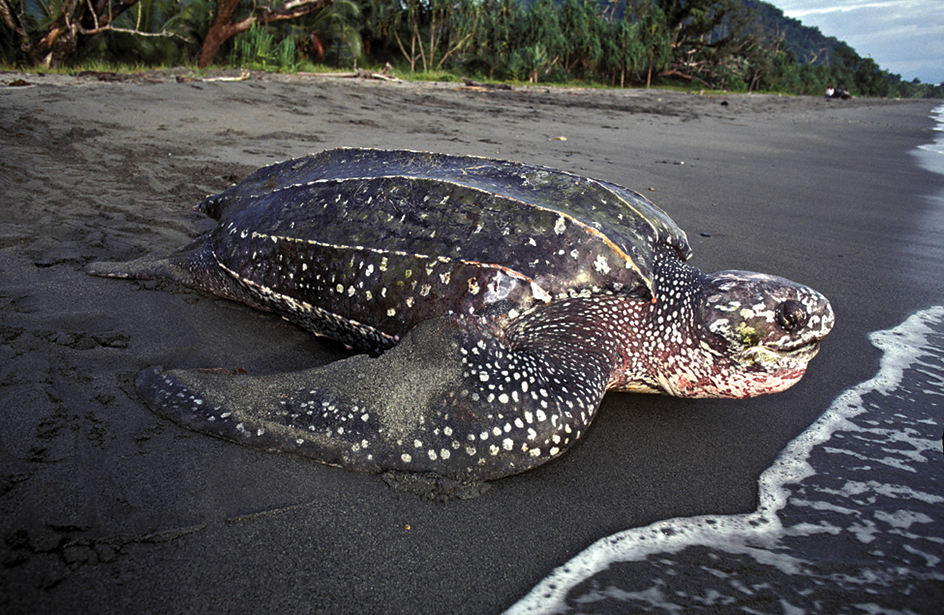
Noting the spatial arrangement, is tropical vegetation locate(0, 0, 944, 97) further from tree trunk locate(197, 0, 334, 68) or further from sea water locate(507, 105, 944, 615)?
sea water locate(507, 105, 944, 615)

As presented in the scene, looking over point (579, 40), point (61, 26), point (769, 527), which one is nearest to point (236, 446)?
point (769, 527)

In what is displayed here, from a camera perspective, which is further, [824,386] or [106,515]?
[824,386]

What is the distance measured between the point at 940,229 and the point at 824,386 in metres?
2.91

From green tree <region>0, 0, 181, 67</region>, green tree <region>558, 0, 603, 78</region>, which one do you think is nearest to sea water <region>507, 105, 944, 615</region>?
green tree <region>0, 0, 181, 67</region>

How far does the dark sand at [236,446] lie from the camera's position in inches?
44.5

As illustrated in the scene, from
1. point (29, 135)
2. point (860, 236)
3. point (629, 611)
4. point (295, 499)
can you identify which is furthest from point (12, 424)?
point (860, 236)

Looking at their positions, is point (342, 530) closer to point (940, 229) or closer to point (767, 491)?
point (767, 491)

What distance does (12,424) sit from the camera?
1.43 metres

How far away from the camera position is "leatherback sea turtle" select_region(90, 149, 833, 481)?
4.87 feet

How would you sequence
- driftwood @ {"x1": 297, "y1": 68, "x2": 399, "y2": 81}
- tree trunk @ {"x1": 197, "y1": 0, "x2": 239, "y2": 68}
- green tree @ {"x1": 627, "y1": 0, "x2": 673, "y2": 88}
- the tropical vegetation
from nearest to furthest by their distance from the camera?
driftwood @ {"x1": 297, "y1": 68, "x2": 399, "y2": 81}
the tropical vegetation
tree trunk @ {"x1": 197, "y1": 0, "x2": 239, "y2": 68}
green tree @ {"x1": 627, "y1": 0, "x2": 673, "y2": 88}

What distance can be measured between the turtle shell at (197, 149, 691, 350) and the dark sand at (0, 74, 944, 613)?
0.28 metres

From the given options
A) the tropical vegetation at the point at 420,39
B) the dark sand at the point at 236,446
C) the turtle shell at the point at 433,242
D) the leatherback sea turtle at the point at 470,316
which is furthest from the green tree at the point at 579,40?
the leatherback sea turtle at the point at 470,316

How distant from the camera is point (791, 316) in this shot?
A: 5.75 feet

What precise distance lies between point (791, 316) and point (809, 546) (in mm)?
733
